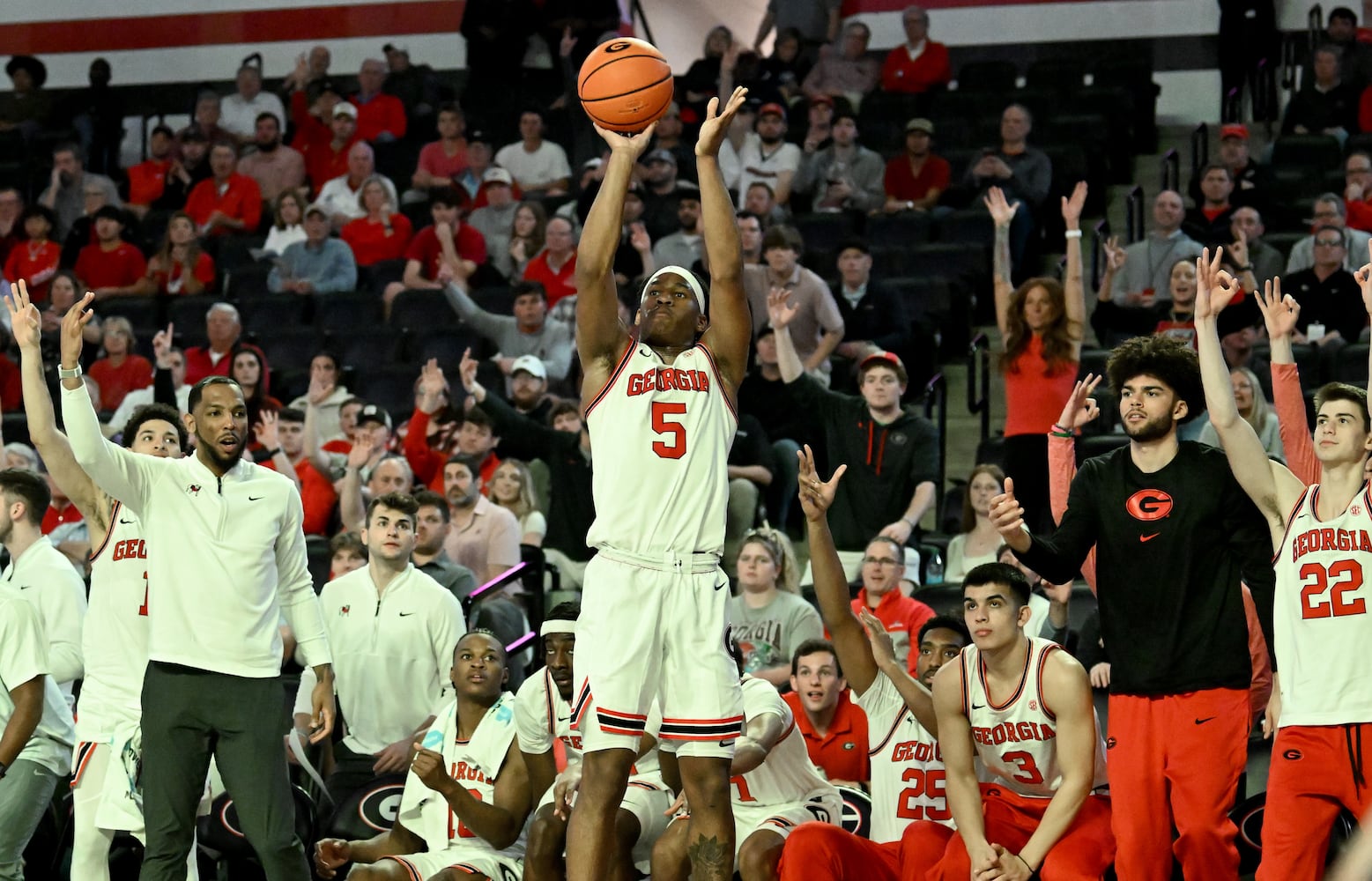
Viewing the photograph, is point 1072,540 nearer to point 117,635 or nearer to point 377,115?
point 117,635

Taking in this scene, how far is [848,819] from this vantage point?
6.85m

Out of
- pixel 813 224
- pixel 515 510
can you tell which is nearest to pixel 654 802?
pixel 515 510

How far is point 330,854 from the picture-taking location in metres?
6.86

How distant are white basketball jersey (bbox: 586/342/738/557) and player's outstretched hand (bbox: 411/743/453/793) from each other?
1637 mm

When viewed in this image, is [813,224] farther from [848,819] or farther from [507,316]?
[848,819]

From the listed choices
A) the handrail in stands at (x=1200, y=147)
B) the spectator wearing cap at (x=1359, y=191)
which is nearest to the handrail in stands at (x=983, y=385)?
the spectator wearing cap at (x=1359, y=191)

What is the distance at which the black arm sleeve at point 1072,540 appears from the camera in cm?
572

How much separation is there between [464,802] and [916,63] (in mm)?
9045

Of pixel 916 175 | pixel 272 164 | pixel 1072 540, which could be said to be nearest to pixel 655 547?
pixel 1072 540

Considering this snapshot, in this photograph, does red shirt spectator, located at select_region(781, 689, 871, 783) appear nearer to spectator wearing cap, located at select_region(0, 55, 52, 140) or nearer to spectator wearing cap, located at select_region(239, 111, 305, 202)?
spectator wearing cap, located at select_region(239, 111, 305, 202)

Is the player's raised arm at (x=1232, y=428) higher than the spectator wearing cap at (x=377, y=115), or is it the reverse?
the spectator wearing cap at (x=377, y=115)

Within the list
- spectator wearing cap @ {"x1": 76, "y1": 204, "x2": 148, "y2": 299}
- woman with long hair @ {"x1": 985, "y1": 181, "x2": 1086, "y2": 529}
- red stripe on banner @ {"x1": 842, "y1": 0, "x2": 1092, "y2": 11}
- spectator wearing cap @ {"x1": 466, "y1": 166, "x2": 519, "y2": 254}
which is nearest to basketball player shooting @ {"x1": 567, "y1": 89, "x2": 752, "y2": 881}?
woman with long hair @ {"x1": 985, "y1": 181, "x2": 1086, "y2": 529}

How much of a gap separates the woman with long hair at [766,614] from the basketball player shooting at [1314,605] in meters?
2.63

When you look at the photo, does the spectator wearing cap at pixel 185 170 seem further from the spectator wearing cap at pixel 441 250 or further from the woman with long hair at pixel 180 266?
the spectator wearing cap at pixel 441 250
